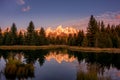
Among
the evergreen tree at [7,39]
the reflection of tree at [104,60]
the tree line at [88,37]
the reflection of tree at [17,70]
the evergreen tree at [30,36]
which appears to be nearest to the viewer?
the reflection of tree at [17,70]

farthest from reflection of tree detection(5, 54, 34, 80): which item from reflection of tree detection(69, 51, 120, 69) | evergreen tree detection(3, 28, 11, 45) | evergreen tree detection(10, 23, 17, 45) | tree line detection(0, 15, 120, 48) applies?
evergreen tree detection(10, 23, 17, 45)

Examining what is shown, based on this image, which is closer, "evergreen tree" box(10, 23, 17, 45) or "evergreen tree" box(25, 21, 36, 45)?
"evergreen tree" box(10, 23, 17, 45)

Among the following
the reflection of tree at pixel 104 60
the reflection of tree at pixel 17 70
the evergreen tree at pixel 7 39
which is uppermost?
the evergreen tree at pixel 7 39

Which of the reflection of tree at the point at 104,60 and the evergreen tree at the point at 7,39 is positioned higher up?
the evergreen tree at the point at 7,39

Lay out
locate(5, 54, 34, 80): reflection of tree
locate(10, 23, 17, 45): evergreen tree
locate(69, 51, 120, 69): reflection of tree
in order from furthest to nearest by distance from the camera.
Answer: locate(10, 23, 17, 45): evergreen tree < locate(69, 51, 120, 69): reflection of tree < locate(5, 54, 34, 80): reflection of tree

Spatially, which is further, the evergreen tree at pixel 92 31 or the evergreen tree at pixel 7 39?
the evergreen tree at pixel 7 39

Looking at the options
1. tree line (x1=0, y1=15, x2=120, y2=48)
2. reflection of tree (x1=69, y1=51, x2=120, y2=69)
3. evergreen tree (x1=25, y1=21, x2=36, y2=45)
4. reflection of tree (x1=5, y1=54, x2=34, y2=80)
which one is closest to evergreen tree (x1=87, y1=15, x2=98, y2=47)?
tree line (x1=0, y1=15, x2=120, y2=48)

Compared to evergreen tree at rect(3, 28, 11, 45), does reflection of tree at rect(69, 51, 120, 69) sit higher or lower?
lower

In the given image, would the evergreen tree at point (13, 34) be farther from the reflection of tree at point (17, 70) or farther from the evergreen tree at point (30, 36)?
the reflection of tree at point (17, 70)

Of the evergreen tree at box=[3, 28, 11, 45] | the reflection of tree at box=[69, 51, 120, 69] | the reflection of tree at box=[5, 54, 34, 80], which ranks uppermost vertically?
the evergreen tree at box=[3, 28, 11, 45]

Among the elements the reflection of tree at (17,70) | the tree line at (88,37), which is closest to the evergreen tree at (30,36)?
the tree line at (88,37)

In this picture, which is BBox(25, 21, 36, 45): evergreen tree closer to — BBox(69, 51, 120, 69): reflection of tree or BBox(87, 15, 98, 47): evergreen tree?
BBox(87, 15, 98, 47): evergreen tree

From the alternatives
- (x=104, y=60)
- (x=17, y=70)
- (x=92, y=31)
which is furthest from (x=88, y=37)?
(x=17, y=70)

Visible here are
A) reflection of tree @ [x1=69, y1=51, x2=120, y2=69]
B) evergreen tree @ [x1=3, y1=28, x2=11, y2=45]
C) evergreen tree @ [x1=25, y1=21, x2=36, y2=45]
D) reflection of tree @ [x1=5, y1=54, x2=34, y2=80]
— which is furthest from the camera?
evergreen tree @ [x1=25, y1=21, x2=36, y2=45]
